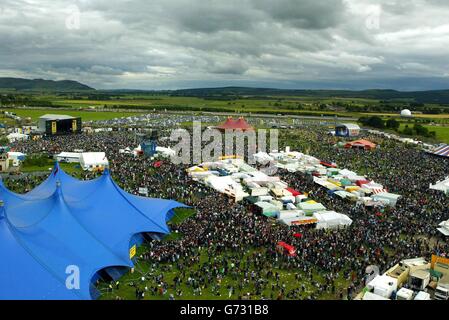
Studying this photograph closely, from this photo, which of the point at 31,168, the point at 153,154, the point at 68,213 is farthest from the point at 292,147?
the point at 68,213

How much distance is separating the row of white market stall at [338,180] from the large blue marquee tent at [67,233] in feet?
48.0

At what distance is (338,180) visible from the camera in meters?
35.3

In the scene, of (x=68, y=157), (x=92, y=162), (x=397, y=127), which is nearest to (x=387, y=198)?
(x=92, y=162)

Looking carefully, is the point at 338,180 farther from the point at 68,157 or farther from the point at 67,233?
the point at 68,157

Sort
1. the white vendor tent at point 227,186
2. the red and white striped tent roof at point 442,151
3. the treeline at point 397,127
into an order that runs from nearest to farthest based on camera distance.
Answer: the white vendor tent at point 227,186
the red and white striped tent roof at point 442,151
the treeline at point 397,127

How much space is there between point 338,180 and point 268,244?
53.6ft

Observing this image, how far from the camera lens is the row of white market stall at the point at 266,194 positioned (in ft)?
81.7

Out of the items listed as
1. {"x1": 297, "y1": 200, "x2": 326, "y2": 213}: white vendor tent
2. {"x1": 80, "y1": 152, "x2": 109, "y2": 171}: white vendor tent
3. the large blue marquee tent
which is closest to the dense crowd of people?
the large blue marquee tent

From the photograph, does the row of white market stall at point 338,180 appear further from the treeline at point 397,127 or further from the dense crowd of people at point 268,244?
the treeline at point 397,127

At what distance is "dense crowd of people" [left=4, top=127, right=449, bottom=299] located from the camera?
56.4 feet

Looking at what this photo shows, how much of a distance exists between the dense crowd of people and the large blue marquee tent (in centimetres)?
141

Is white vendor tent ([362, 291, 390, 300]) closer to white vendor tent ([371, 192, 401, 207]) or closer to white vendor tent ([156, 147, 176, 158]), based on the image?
white vendor tent ([371, 192, 401, 207])

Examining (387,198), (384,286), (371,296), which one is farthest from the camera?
(387,198)

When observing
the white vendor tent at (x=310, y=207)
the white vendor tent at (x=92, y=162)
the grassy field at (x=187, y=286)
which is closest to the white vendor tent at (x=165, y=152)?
the white vendor tent at (x=92, y=162)
